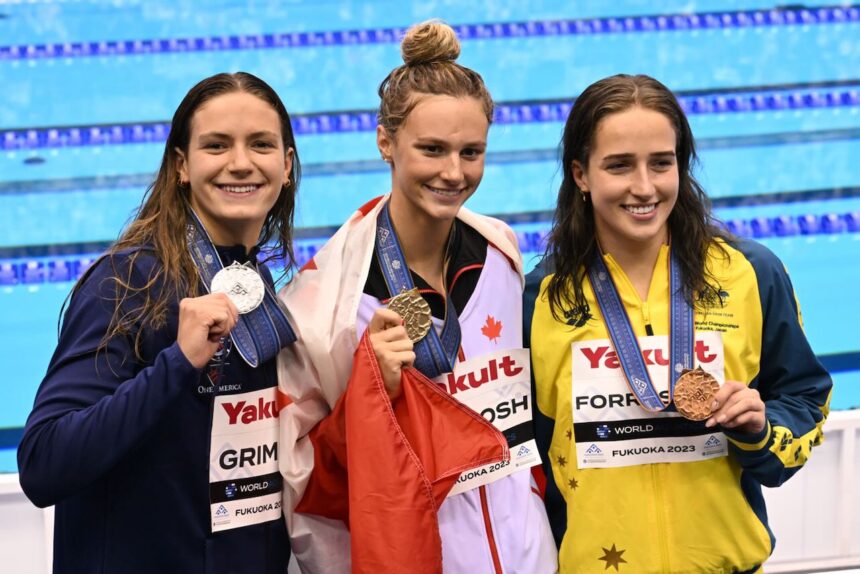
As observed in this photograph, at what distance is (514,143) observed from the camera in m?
6.33

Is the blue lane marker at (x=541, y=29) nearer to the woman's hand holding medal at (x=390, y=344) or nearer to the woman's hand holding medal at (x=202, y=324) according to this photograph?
the woman's hand holding medal at (x=390, y=344)

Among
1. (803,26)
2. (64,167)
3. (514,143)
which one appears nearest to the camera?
(64,167)

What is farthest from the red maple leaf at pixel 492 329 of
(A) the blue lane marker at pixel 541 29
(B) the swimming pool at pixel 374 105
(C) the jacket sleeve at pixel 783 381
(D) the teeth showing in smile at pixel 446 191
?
(A) the blue lane marker at pixel 541 29

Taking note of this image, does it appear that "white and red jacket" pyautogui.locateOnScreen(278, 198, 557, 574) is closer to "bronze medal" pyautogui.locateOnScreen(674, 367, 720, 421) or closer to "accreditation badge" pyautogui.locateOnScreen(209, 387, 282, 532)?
"accreditation badge" pyautogui.locateOnScreen(209, 387, 282, 532)

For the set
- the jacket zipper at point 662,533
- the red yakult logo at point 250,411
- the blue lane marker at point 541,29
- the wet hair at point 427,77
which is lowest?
the jacket zipper at point 662,533

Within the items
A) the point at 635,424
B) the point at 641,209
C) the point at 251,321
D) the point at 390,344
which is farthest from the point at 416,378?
the point at 641,209

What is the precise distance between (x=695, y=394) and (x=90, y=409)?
95 cm

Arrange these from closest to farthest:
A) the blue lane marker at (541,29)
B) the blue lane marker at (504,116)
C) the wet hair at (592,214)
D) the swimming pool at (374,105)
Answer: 1. the wet hair at (592,214)
2. the swimming pool at (374,105)
3. the blue lane marker at (504,116)
4. the blue lane marker at (541,29)

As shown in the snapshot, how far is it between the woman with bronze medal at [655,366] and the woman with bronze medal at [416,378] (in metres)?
0.09

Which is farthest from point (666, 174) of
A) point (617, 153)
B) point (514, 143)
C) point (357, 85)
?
point (357, 85)

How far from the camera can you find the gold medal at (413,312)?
1773 millimetres

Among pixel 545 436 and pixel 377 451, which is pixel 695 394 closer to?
pixel 545 436

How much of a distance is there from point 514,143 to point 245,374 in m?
4.75

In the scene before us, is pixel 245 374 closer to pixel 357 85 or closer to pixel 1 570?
pixel 1 570
